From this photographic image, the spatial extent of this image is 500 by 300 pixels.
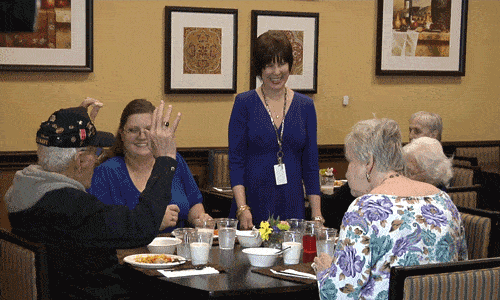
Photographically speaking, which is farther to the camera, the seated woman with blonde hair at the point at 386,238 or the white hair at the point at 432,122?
the white hair at the point at 432,122

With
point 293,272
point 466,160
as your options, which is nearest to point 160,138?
point 293,272

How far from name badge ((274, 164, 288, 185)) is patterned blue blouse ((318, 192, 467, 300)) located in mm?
1625

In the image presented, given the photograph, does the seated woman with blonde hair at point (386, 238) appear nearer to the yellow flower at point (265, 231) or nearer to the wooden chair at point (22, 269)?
the yellow flower at point (265, 231)

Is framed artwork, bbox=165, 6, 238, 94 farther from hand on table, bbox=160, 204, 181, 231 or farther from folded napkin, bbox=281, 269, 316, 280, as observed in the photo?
folded napkin, bbox=281, 269, 316, 280

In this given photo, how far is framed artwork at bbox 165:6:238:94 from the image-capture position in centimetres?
619

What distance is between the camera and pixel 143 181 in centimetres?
375

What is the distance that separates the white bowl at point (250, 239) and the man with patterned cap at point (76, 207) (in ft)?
2.42

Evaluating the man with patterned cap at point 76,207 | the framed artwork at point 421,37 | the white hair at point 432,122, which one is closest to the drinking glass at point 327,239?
the man with patterned cap at point 76,207

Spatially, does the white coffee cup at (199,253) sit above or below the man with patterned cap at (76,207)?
below

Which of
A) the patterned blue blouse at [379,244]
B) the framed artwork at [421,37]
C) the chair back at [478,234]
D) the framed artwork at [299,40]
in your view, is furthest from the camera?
the framed artwork at [421,37]

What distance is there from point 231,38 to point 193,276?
4007 millimetres

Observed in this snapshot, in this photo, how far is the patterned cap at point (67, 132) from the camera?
8.32ft

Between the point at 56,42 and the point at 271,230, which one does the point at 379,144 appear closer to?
the point at 271,230

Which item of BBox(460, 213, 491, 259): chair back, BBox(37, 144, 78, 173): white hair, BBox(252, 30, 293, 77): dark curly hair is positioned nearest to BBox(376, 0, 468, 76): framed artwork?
BBox(252, 30, 293, 77): dark curly hair
